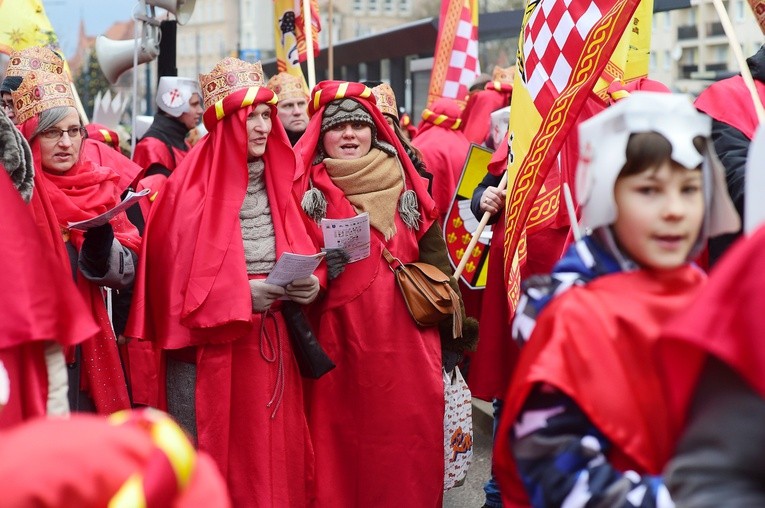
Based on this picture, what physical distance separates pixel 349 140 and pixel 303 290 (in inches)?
31.4

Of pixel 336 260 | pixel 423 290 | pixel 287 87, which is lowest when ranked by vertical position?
pixel 423 290

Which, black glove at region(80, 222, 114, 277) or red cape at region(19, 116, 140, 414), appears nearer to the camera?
black glove at region(80, 222, 114, 277)

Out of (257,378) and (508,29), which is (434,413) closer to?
(257,378)

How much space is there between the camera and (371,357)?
5453 mm

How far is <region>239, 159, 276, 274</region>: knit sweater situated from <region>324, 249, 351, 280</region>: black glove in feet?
0.90

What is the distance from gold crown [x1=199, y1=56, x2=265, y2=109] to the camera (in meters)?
5.23

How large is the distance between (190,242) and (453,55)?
632 cm

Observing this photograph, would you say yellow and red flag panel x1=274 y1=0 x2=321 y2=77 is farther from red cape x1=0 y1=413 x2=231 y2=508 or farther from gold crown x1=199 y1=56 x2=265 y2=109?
red cape x1=0 y1=413 x2=231 y2=508

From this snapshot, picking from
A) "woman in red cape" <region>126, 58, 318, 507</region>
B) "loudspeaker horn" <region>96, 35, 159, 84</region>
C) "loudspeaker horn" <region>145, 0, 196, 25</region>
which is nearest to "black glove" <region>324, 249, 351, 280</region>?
"woman in red cape" <region>126, 58, 318, 507</region>

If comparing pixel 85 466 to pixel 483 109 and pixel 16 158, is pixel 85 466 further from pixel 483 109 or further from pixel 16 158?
pixel 483 109

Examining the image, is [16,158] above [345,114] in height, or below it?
below

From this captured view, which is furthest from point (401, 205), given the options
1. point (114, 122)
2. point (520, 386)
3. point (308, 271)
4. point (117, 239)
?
point (114, 122)

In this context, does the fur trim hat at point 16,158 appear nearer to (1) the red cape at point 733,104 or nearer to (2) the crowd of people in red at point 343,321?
(2) the crowd of people in red at point 343,321

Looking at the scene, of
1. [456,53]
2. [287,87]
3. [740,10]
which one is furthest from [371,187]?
[740,10]
